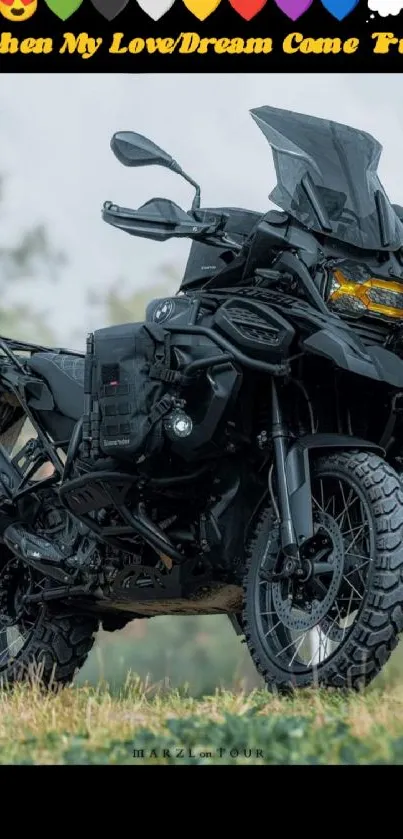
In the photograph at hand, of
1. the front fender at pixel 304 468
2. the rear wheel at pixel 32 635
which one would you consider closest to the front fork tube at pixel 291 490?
the front fender at pixel 304 468

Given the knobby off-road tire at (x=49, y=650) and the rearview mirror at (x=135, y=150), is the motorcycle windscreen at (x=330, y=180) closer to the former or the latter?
the rearview mirror at (x=135, y=150)

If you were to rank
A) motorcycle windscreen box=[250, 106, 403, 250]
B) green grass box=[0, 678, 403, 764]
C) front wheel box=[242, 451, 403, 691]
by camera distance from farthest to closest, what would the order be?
motorcycle windscreen box=[250, 106, 403, 250], front wheel box=[242, 451, 403, 691], green grass box=[0, 678, 403, 764]

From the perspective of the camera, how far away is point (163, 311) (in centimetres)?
627

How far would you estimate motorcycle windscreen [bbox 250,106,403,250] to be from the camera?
5910 millimetres

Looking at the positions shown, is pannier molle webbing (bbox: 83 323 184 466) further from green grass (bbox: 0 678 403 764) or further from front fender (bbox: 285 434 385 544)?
green grass (bbox: 0 678 403 764)

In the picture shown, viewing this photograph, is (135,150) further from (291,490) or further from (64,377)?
(64,377)

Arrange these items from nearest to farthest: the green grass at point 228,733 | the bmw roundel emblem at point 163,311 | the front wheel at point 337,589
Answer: the green grass at point 228,733 → the front wheel at point 337,589 → the bmw roundel emblem at point 163,311

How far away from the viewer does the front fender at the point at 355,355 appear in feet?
17.7

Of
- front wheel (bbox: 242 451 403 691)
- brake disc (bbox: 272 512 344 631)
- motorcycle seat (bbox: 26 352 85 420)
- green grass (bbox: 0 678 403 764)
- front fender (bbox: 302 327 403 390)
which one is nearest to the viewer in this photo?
green grass (bbox: 0 678 403 764)

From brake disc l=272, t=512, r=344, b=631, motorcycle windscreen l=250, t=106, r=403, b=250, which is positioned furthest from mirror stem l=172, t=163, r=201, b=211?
brake disc l=272, t=512, r=344, b=631

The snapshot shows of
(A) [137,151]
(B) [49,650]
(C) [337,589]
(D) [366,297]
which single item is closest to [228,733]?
(C) [337,589]

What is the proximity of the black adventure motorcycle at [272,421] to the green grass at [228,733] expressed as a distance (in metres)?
0.27

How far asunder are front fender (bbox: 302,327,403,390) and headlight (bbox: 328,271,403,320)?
228 millimetres

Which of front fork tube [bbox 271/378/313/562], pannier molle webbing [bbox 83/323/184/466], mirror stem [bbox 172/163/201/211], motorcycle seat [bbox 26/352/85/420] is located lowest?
front fork tube [bbox 271/378/313/562]
